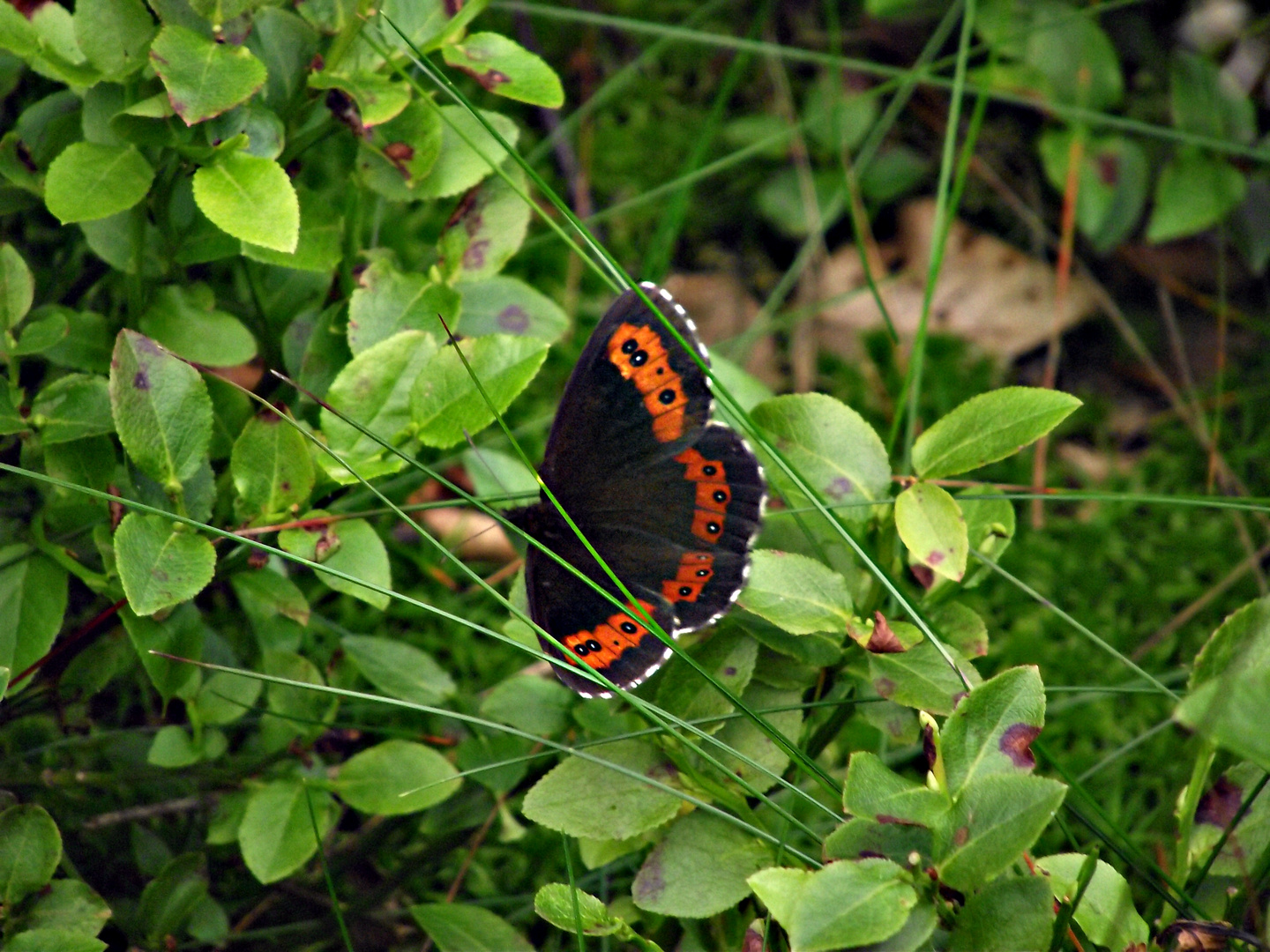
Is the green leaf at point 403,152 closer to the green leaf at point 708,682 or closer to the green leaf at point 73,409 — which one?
the green leaf at point 73,409

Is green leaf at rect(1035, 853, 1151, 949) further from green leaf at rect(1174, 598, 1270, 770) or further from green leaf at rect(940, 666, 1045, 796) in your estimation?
green leaf at rect(1174, 598, 1270, 770)

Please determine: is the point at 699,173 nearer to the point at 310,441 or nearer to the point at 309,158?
the point at 309,158

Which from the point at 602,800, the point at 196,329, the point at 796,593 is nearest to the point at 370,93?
the point at 196,329

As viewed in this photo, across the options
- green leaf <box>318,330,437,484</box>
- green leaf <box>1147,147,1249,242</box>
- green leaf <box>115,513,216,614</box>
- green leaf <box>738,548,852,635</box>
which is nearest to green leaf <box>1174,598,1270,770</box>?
green leaf <box>738,548,852,635</box>

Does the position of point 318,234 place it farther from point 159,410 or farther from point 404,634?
point 404,634

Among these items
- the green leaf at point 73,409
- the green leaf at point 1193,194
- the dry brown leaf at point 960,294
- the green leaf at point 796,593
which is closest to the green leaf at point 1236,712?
the green leaf at point 796,593
